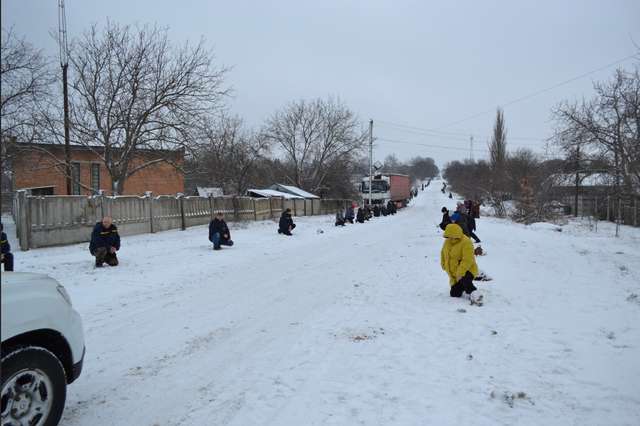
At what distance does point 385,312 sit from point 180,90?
1878 cm

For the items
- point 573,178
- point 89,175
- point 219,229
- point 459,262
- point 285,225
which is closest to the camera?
point 459,262

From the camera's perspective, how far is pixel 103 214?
16625 mm

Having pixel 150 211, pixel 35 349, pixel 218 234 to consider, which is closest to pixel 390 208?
pixel 150 211

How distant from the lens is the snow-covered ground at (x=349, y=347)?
3.91m

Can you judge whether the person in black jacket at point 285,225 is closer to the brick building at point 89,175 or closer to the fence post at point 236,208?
the brick building at point 89,175

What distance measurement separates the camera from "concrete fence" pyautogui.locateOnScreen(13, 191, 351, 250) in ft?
46.3

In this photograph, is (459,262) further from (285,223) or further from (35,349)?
(285,223)

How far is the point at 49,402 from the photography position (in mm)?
3203

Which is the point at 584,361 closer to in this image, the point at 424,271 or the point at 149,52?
the point at 424,271

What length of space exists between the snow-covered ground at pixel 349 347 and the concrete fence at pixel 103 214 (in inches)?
123

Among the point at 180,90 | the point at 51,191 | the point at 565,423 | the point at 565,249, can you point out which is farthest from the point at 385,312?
the point at 51,191

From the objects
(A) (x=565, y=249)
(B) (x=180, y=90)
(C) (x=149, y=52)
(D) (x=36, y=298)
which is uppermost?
(C) (x=149, y=52)

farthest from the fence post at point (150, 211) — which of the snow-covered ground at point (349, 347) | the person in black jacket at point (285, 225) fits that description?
the snow-covered ground at point (349, 347)

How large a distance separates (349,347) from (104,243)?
8123mm
